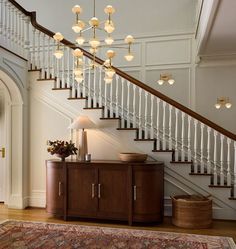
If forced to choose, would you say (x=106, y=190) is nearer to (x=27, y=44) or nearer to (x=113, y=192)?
(x=113, y=192)

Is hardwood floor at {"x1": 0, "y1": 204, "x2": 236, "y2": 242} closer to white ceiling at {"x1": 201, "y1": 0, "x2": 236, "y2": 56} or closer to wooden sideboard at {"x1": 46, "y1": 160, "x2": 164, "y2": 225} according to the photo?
wooden sideboard at {"x1": 46, "y1": 160, "x2": 164, "y2": 225}

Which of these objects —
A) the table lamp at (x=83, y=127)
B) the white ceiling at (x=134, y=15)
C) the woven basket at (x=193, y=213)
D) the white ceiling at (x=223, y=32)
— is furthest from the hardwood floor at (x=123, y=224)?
the white ceiling at (x=134, y=15)

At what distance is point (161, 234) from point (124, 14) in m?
4.89

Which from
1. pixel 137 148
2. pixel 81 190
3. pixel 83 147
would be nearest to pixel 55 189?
pixel 81 190

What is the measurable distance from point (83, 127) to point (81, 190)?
Answer: 40.0 inches

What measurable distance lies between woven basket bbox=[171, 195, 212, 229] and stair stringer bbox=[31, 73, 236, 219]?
41cm

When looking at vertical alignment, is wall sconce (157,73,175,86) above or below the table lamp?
above

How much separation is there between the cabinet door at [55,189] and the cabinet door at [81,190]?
0.13 m

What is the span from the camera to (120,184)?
4.51m

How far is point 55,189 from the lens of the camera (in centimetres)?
480

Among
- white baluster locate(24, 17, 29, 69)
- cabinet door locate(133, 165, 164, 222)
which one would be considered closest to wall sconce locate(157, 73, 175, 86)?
cabinet door locate(133, 165, 164, 222)

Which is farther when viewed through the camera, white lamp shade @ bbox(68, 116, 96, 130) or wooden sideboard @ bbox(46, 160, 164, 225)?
white lamp shade @ bbox(68, 116, 96, 130)

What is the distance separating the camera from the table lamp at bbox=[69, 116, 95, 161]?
189 inches

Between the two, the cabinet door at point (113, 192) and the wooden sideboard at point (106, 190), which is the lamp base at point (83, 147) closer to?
the wooden sideboard at point (106, 190)
